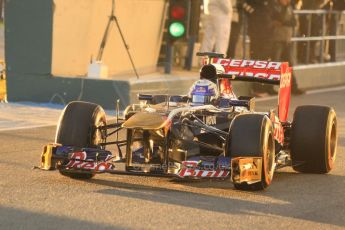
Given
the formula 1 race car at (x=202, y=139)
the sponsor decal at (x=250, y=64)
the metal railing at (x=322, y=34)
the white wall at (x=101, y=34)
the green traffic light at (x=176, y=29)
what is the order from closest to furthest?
the formula 1 race car at (x=202, y=139) → the sponsor decal at (x=250, y=64) → the white wall at (x=101, y=34) → the green traffic light at (x=176, y=29) → the metal railing at (x=322, y=34)

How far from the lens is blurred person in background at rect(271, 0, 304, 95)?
2216 centimetres

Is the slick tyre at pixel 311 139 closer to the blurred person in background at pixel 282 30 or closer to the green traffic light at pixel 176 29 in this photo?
the green traffic light at pixel 176 29

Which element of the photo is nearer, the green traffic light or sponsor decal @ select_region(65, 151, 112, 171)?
sponsor decal @ select_region(65, 151, 112, 171)

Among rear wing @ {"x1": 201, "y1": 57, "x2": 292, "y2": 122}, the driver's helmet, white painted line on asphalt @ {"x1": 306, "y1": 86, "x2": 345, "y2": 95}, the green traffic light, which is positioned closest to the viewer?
the driver's helmet

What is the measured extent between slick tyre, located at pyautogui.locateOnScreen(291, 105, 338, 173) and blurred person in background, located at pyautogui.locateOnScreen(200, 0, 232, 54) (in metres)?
8.80

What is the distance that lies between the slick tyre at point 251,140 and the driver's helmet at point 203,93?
1.05m

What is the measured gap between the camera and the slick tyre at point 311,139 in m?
11.8

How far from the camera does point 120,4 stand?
2014cm

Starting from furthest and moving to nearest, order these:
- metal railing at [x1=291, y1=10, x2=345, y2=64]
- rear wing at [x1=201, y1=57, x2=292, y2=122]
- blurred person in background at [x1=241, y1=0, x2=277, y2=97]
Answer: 1. metal railing at [x1=291, y1=10, x2=345, y2=64]
2. blurred person in background at [x1=241, y1=0, x2=277, y2=97]
3. rear wing at [x1=201, y1=57, x2=292, y2=122]

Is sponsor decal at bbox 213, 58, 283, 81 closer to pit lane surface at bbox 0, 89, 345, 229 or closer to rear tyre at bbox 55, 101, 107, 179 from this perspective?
pit lane surface at bbox 0, 89, 345, 229

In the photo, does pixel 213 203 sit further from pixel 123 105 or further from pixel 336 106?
pixel 336 106

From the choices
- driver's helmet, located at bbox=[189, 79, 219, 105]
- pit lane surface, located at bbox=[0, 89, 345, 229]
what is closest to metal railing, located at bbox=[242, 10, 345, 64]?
driver's helmet, located at bbox=[189, 79, 219, 105]

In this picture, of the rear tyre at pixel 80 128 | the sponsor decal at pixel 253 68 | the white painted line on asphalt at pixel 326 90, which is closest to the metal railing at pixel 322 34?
the white painted line on asphalt at pixel 326 90

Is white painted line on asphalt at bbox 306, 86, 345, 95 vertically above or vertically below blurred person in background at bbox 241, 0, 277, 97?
below
